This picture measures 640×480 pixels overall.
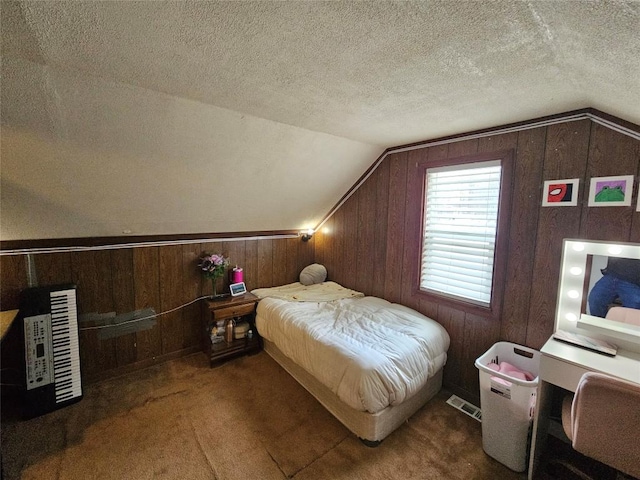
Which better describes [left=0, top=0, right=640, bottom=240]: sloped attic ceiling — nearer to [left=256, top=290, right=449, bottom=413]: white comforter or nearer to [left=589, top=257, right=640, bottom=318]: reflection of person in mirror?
[left=589, top=257, right=640, bottom=318]: reflection of person in mirror

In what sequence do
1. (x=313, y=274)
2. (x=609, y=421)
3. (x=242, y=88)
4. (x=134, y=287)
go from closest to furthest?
(x=609, y=421)
(x=242, y=88)
(x=134, y=287)
(x=313, y=274)

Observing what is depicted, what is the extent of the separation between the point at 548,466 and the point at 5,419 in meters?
3.73

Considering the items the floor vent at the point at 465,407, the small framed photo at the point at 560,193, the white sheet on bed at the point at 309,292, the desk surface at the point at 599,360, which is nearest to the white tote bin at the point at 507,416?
the desk surface at the point at 599,360

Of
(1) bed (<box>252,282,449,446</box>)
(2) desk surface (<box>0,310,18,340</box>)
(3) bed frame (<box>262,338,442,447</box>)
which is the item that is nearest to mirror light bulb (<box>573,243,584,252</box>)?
(1) bed (<box>252,282,449,446</box>)

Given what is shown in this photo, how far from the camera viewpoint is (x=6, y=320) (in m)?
1.91

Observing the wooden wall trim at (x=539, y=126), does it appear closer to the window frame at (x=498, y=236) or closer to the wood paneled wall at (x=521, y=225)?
the wood paneled wall at (x=521, y=225)

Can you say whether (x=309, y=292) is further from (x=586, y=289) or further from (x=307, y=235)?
(x=586, y=289)

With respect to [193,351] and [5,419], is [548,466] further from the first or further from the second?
[5,419]

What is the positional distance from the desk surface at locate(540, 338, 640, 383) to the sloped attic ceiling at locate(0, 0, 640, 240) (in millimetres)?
1319

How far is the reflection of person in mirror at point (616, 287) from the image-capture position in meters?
1.66

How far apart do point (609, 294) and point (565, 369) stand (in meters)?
0.62

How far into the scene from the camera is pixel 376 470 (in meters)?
1.71

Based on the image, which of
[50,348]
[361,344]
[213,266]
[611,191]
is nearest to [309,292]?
[213,266]

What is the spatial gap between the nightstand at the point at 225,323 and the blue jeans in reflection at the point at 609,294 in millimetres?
2769
